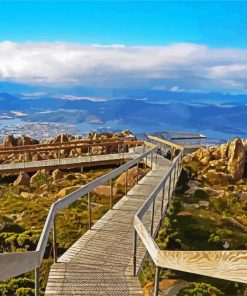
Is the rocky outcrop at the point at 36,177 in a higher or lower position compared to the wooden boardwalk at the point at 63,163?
lower

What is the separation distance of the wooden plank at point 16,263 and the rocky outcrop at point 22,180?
1872 centimetres

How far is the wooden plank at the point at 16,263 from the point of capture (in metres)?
4.54

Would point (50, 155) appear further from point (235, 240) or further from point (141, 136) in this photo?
point (235, 240)

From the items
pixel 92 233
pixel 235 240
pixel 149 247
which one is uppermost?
pixel 149 247

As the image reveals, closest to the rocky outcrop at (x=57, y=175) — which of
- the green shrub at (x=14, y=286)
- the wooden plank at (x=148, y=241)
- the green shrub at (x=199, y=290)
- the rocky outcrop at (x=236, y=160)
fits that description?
the rocky outcrop at (x=236, y=160)

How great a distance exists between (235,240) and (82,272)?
8.87 meters

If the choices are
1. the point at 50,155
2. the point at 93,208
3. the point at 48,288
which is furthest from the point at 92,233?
the point at 50,155

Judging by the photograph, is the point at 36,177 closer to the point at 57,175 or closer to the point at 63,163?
the point at 57,175

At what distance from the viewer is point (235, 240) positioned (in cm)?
1565

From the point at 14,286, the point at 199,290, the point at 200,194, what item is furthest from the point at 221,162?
the point at 14,286

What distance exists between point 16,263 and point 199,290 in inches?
276

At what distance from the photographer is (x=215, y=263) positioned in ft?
12.7

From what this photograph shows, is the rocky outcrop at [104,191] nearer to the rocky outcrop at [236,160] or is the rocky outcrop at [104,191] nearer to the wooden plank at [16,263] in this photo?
the rocky outcrop at [236,160]

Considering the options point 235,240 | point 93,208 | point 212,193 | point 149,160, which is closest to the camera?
point 235,240
